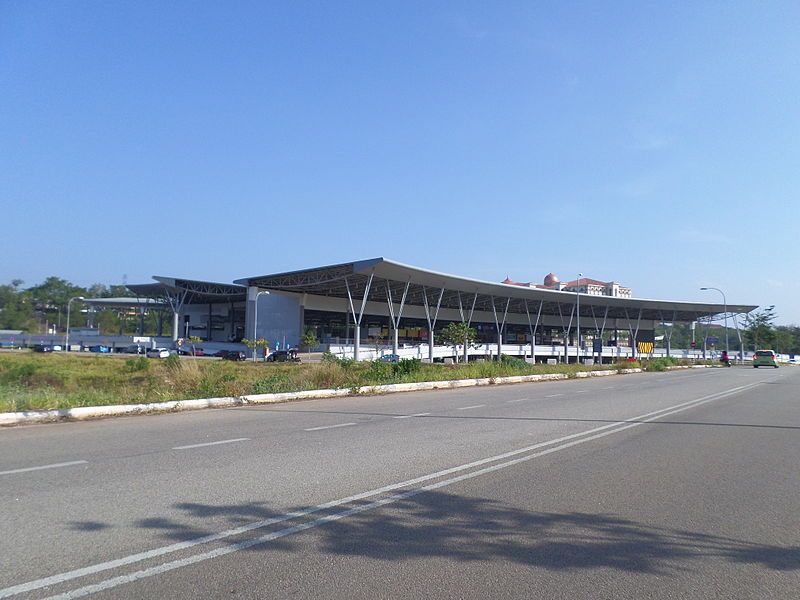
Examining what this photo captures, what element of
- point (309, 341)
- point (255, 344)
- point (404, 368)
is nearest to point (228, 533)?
point (404, 368)

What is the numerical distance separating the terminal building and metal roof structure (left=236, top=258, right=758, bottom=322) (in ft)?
0.46

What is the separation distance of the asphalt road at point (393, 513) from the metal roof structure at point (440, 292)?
50307 mm

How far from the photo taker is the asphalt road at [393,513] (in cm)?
472

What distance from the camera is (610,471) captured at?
895 cm

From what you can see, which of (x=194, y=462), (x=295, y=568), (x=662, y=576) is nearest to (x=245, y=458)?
(x=194, y=462)

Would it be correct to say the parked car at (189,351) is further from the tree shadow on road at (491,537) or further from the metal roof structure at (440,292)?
the tree shadow on road at (491,537)

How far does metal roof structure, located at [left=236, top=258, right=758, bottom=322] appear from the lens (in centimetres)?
6825

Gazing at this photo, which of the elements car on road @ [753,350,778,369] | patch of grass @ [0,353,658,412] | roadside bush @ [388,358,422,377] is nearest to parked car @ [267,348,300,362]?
patch of grass @ [0,353,658,412]

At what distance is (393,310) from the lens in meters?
86.8

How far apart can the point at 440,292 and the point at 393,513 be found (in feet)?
258

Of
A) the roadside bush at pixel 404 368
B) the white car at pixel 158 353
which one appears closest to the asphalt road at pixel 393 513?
the roadside bush at pixel 404 368

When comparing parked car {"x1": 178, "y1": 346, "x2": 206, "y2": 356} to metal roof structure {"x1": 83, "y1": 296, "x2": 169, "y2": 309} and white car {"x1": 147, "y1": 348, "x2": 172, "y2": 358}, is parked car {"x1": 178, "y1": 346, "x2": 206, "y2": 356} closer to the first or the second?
white car {"x1": 147, "y1": 348, "x2": 172, "y2": 358}

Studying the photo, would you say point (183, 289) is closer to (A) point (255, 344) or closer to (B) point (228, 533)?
(A) point (255, 344)

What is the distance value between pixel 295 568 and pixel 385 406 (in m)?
13.3
